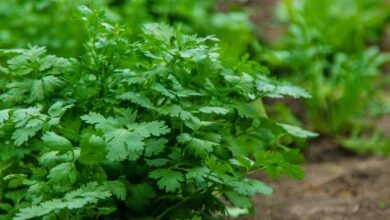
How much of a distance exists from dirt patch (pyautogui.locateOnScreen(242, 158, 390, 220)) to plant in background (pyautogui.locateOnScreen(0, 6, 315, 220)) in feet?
2.00

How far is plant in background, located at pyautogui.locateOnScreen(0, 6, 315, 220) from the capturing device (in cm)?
225

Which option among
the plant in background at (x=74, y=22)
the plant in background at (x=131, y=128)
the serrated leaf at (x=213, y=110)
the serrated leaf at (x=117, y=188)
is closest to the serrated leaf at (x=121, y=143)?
the plant in background at (x=131, y=128)

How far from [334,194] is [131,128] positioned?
145 cm

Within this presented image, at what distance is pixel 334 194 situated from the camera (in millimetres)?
3393

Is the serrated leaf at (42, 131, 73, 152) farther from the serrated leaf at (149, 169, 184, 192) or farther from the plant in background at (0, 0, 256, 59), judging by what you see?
the plant in background at (0, 0, 256, 59)

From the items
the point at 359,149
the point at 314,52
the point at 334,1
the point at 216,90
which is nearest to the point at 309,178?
the point at 359,149

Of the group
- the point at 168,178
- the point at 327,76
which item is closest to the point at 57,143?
the point at 168,178

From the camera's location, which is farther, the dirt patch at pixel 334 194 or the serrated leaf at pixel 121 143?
the dirt patch at pixel 334 194

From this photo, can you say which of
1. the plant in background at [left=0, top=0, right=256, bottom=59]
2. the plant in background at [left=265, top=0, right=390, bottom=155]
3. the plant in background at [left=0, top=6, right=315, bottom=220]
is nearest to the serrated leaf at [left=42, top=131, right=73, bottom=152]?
the plant in background at [left=0, top=6, right=315, bottom=220]

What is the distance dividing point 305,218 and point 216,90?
81 cm

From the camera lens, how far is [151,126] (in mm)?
2256

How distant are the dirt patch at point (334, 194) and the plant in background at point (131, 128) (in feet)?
2.00

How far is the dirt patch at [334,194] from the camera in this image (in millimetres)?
3062

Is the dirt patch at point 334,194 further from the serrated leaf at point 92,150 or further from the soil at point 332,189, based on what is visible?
the serrated leaf at point 92,150
